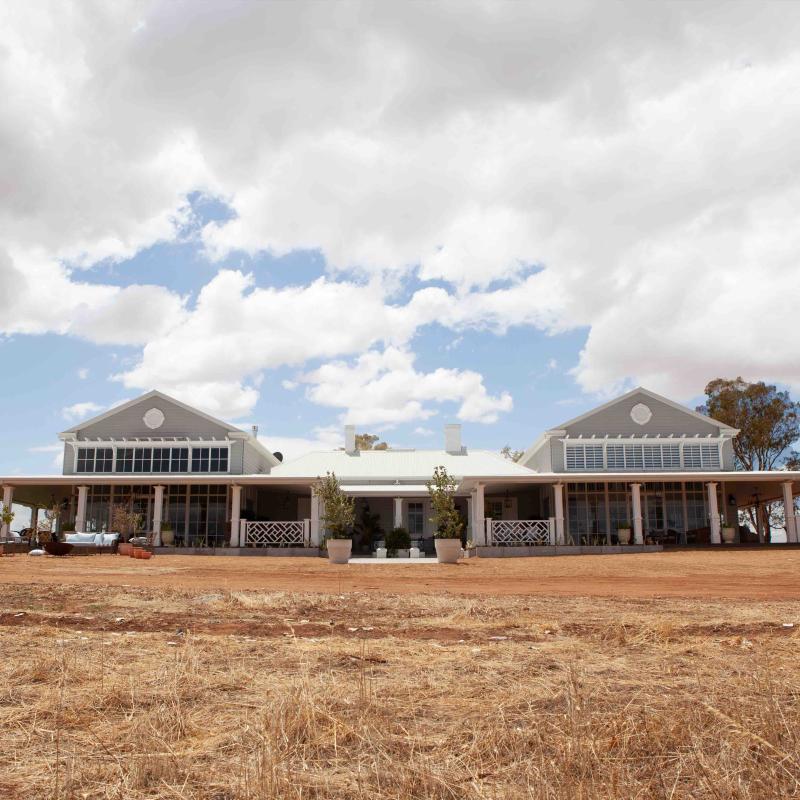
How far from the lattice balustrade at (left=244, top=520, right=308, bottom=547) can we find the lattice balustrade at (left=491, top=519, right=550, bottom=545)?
774cm

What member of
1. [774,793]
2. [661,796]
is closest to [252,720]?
[661,796]

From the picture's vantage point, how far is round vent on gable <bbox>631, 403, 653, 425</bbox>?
33.9 meters

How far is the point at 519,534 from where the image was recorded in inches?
1113

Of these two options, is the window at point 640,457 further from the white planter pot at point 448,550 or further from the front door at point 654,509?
the white planter pot at point 448,550

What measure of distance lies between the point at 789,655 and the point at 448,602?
20.5 ft

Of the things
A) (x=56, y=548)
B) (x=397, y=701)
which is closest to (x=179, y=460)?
(x=56, y=548)

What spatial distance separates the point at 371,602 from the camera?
12.2 metres

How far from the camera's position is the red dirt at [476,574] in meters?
15.2

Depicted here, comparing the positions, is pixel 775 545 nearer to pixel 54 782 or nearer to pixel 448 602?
pixel 448 602

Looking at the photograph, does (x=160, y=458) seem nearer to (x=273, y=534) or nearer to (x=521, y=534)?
(x=273, y=534)

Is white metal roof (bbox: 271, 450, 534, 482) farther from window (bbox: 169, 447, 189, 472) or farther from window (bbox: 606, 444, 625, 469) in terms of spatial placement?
window (bbox: 169, 447, 189, 472)

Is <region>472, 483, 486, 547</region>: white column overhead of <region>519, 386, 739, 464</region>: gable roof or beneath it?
beneath

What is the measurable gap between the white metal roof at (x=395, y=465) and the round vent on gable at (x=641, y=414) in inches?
213

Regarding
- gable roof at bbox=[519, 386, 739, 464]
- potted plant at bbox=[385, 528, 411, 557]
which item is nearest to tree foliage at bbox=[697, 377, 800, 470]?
gable roof at bbox=[519, 386, 739, 464]
